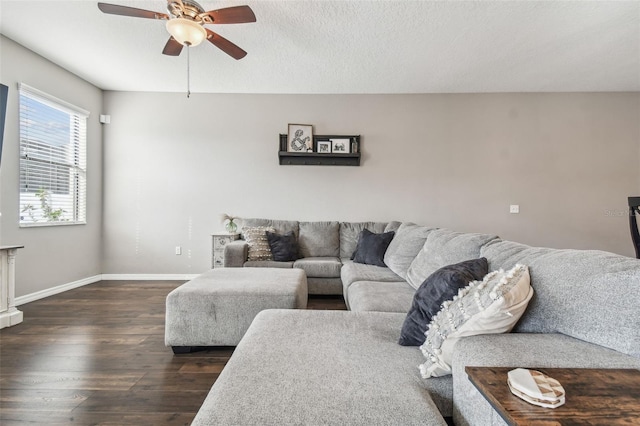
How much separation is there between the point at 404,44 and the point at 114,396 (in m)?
3.64

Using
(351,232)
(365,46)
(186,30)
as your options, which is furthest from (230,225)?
(365,46)

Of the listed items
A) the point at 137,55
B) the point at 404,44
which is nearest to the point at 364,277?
the point at 404,44

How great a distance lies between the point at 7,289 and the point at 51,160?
1.61 metres

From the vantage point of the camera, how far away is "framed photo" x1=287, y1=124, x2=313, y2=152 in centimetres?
389

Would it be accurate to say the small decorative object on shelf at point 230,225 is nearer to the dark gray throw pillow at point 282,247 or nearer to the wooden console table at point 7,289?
the dark gray throw pillow at point 282,247

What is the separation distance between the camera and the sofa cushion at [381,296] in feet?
5.44

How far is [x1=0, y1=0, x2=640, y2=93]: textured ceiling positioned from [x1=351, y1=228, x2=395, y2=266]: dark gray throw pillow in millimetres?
2035

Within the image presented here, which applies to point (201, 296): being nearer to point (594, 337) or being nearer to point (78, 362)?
point (78, 362)

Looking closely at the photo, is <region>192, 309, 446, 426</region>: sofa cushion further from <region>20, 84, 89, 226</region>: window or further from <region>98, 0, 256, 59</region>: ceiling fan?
<region>20, 84, 89, 226</region>: window

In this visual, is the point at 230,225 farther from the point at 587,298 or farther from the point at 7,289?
the point at 587,298

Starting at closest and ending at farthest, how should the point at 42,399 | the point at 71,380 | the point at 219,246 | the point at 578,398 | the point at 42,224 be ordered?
the point at 578,398
the point at 42,399
the point at 71,380
the point at 42,224
the point at 219,246

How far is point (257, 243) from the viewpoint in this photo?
10.8 feet

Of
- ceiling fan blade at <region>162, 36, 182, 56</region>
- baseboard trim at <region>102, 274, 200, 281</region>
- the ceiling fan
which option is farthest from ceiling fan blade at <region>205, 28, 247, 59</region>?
baseboard trim at <region>102, 274, 200, 281</region>

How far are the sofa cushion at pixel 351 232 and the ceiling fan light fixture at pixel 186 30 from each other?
2.62m
